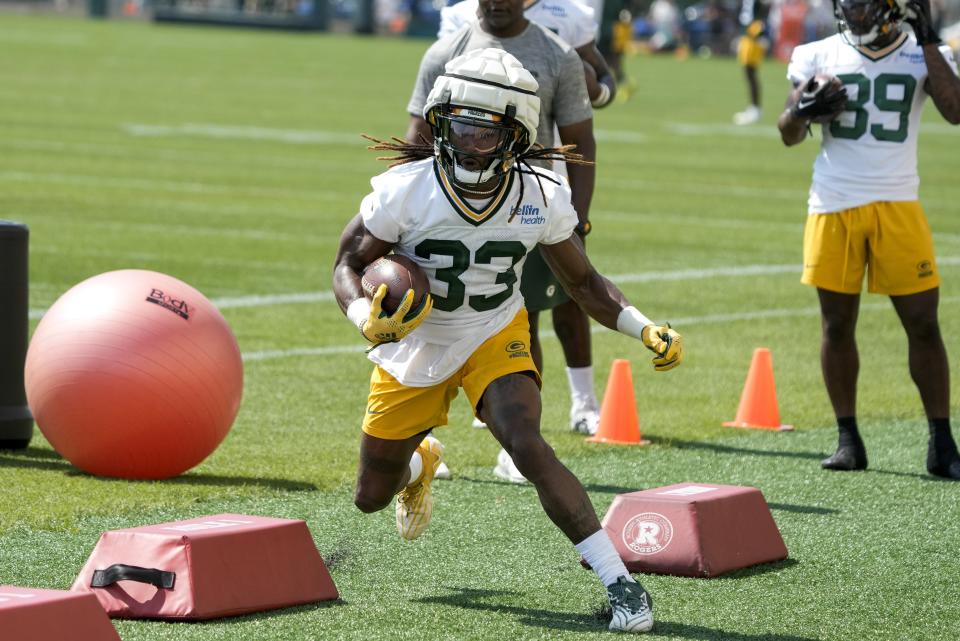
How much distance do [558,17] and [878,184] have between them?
1.90 meters

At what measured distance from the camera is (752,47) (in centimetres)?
2991

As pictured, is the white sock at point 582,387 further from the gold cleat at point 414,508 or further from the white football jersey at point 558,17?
the gold cleat at point 414,508

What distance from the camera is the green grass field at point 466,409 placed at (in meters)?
6.41

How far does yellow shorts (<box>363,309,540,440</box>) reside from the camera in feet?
21.0

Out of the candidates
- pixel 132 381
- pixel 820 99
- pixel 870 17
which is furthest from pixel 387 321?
pixel 870 17

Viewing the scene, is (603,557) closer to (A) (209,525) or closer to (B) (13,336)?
(A) (209,525)

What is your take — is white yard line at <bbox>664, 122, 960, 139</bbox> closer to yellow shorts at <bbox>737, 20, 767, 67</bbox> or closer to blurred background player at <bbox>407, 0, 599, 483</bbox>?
yellow shorts at <bbox>737, 20, 767, 67</bbox>

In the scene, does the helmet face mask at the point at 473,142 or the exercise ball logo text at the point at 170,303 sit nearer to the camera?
the helmet face mask at the point at 473,142

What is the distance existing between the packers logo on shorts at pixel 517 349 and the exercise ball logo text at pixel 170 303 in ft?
7.50

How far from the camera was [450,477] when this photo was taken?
8430 millimetres

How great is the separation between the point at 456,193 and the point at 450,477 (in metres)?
2.42

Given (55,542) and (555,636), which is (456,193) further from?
(55,542)

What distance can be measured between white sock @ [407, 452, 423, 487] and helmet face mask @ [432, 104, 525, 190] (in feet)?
4.07

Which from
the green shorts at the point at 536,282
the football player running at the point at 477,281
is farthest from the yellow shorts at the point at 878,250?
the football player running at the point at 477,281
